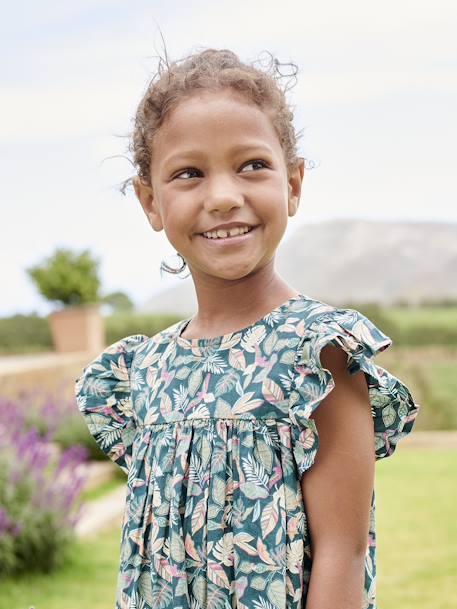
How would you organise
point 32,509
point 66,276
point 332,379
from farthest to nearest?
point 66,276
point 32,509
point 332,379

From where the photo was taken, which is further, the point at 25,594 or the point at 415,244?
the point at 415,244

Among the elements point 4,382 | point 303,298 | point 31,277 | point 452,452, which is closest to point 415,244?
point 31,277

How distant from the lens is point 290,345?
141 cm

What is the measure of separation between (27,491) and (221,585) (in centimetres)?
327

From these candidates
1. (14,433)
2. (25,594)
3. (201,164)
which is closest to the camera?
(201,164)

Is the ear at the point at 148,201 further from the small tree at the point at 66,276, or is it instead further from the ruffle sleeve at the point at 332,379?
the small tree at the point at 66,276

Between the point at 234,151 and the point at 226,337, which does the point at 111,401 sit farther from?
the point at 234,151

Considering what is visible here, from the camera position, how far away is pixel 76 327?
12867 millimetres

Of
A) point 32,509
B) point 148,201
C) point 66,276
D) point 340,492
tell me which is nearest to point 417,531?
point 32,509

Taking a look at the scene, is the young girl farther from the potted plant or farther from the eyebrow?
the potted plant

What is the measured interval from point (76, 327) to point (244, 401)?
11688 millimetres

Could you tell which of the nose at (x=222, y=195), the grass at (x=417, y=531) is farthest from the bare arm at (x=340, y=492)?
the grass at (x=417, y=531)

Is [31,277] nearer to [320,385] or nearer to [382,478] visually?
[382,478]

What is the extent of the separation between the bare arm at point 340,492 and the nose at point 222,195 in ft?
0.94
